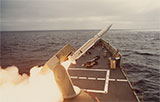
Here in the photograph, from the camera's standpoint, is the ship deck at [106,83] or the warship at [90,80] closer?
the warship at [90,80]

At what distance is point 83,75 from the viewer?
15570mm

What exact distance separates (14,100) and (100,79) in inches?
330

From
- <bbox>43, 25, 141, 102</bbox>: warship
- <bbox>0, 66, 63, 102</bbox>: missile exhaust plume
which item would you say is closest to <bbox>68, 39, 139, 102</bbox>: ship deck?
<bbox>43, 25, 141, 102</bbox>: warship

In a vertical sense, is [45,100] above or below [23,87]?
below

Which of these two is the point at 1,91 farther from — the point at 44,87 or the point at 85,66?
the point at 85,66

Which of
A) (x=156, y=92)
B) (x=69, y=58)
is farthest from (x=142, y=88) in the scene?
(x=69, y=58)

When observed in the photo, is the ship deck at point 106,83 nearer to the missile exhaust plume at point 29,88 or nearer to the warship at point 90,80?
the warship at point 90,80

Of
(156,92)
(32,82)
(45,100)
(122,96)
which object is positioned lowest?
(156,92)

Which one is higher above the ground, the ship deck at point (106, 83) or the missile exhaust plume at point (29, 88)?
the missile exhaust plume at point (29, 88)

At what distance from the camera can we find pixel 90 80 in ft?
46.2

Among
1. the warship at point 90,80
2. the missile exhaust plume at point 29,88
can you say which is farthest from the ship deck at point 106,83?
the missile exhaust plume at point 29,88

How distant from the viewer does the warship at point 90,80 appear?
27.5 ft

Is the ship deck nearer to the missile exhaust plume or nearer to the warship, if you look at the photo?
the warship

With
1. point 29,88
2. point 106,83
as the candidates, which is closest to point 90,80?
point 106,83
